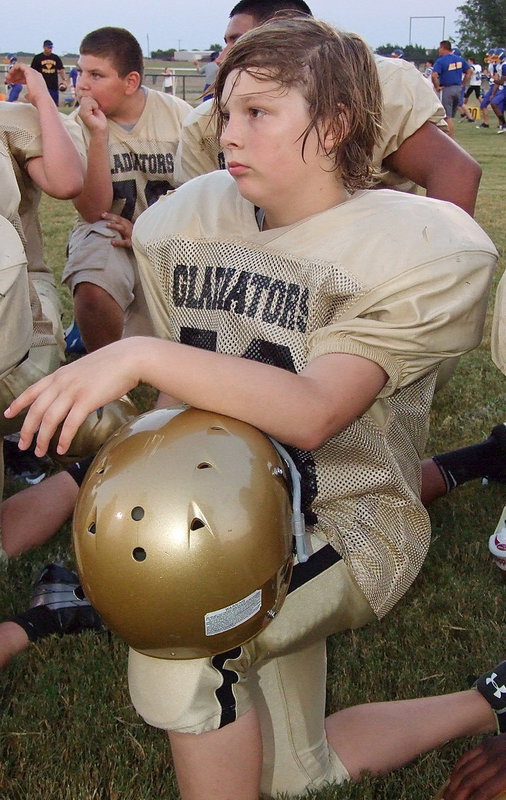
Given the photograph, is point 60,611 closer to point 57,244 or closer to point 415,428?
point 415,428

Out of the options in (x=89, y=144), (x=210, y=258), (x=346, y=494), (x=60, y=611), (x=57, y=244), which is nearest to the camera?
(x=346, y=494)

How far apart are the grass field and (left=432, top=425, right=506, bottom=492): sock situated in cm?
9

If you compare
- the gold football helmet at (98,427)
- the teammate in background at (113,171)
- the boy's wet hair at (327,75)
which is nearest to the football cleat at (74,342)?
the teammate in background at (113,171)

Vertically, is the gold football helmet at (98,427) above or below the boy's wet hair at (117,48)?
below

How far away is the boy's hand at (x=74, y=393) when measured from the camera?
148cm

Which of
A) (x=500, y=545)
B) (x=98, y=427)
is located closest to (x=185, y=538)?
(x=98, y=427)

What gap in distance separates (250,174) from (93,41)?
2825 millimetres

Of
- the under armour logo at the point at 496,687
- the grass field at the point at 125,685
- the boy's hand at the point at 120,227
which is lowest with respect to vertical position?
the grass field at the point at 125,685

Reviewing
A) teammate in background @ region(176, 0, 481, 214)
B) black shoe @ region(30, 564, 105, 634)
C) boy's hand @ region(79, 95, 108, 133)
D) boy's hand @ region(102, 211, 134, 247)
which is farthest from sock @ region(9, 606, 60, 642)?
boy's hand @ region(79, 95, 108, 133)

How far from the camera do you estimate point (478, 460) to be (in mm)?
3123

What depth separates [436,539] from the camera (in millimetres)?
2852

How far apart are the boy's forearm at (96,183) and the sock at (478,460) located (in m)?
1.91

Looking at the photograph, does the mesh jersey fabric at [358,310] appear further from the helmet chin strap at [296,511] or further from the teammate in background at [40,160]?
the teammate in background at [40,160]

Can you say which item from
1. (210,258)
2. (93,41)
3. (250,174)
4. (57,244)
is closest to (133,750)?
(210,258)
